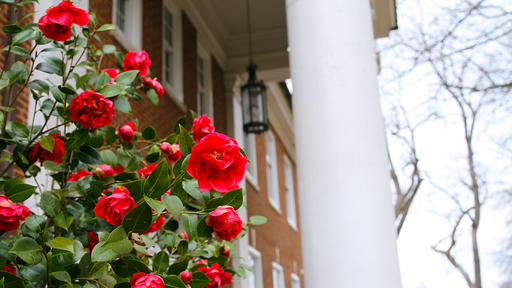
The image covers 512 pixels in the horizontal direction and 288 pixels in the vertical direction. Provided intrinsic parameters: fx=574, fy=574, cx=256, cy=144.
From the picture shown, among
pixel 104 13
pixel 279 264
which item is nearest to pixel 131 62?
pixel 104 13

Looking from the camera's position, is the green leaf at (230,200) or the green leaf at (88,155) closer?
the green leaf at (230,200)

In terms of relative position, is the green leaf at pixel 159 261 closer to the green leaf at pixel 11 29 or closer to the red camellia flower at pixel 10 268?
the red camellia flower at pixel 10 268

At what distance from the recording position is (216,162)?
168 centimetres

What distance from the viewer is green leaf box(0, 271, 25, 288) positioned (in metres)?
2.12

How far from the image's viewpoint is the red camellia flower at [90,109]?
258 cm

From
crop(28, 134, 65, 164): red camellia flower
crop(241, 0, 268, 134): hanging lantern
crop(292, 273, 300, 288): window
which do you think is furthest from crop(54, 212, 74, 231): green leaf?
crop(292, 273, 300, 288): window

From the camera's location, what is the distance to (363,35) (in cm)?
449

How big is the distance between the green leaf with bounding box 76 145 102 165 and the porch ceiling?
7.90 meters

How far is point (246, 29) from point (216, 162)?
10.6 m

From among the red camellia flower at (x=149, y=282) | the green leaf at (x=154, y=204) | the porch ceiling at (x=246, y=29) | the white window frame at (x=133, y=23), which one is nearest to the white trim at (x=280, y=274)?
the porch ceiling at (x=246, y=29)

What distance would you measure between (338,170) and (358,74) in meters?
0.79

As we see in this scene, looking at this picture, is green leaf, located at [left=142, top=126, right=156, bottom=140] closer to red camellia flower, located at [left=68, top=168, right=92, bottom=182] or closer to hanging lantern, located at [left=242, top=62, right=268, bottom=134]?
red camellia flower, located at [left=68, top=168, right=92, bottom=182]

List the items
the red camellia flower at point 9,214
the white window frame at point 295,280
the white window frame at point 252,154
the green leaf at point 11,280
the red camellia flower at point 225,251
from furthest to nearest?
1. the white window frame at point 295,280
2. the white window frame at point 252,154
3. the red camellia flower at point 225,251
4. the red camellia flower at point 9,214
5. the green leaf at point 11,280

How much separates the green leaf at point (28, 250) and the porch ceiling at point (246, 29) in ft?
28.6
